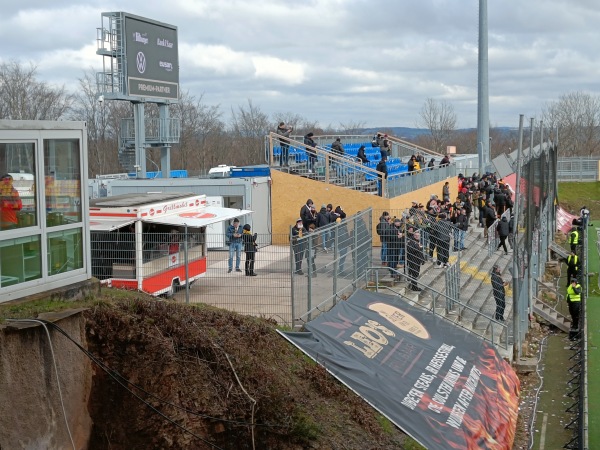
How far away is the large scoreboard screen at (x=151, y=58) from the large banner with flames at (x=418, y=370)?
20680mm

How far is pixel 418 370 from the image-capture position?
523 inches

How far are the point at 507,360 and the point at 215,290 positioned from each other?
21.8 feet

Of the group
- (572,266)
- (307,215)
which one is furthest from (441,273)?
(572,266)

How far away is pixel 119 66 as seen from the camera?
32.8 metres

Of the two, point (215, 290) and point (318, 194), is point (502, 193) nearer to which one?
point (318, 194)

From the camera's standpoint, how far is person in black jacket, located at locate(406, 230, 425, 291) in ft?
60.1

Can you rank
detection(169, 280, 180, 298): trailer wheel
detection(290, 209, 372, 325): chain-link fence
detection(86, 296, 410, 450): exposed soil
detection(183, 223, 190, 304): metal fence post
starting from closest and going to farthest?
detection(86, 296, 410, 450): exposed soil < detection(290, 209, 372, 325): chain-link fence < detection(183, 223, 190, 304): metal fence post < detection(169, 280, 180, 298): trailer wheel

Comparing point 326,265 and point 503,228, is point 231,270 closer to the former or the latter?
point 326,265

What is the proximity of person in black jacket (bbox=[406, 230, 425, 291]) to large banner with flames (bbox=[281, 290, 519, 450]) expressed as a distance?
7.57ft

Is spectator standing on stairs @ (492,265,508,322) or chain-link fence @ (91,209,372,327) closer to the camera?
chain-link fence @ (91,209,372,327)

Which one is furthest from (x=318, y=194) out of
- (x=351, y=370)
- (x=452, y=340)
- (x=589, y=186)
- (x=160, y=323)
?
(x=589, y=186)

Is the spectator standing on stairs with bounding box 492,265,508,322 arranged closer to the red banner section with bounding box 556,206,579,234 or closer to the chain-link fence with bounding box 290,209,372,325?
the chain-link fence with bounding box 290,209,372,325

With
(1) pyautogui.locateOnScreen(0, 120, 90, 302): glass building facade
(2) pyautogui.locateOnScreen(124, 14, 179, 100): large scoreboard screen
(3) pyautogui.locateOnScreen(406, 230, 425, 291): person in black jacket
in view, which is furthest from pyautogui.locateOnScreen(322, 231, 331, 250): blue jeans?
(2) pyautogui.locateOnScreen(124, 14, 179, 100): large scoreboard screen

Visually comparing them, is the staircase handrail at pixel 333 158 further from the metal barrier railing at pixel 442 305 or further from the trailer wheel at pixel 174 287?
the trailer wheel at pixel 174 287
